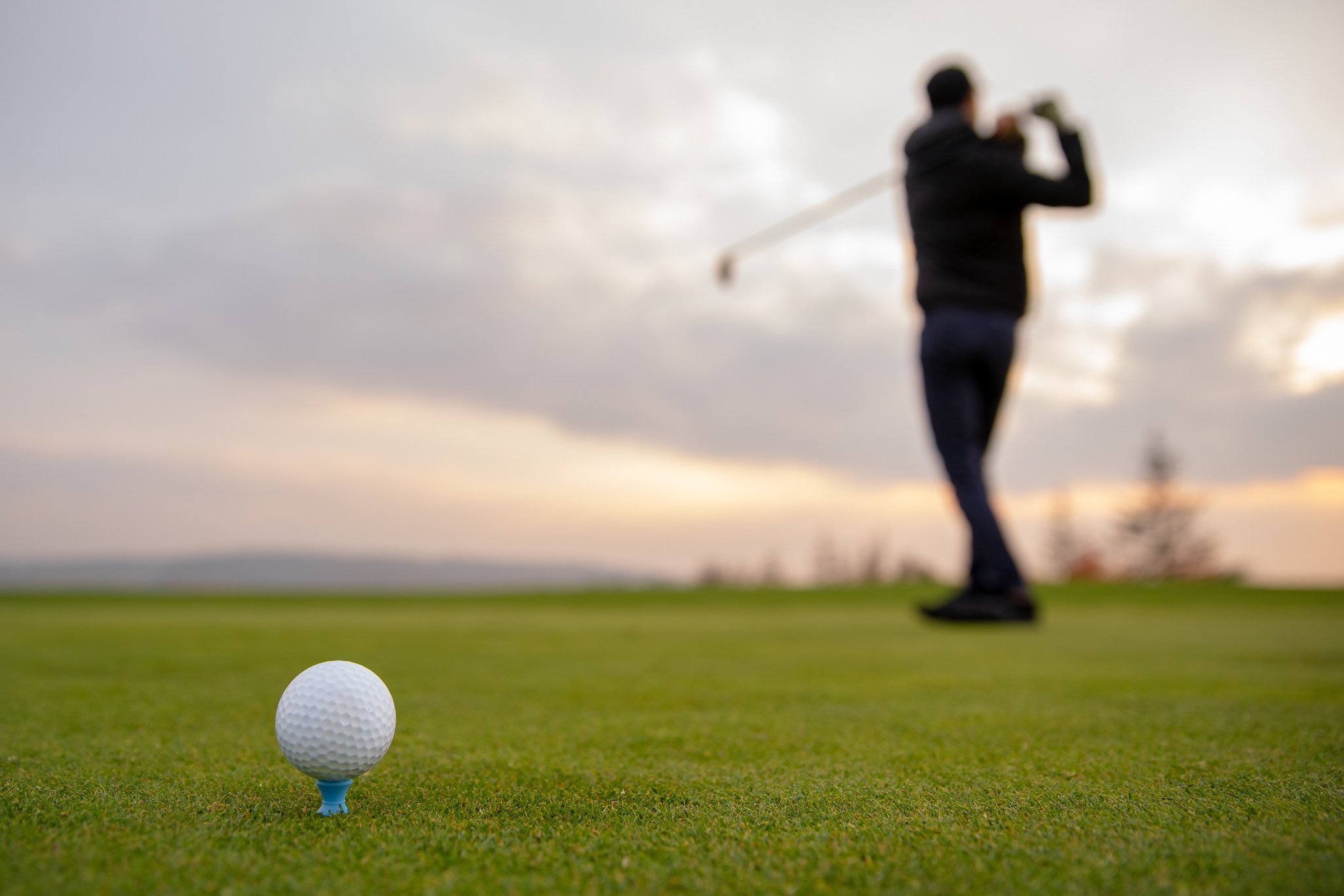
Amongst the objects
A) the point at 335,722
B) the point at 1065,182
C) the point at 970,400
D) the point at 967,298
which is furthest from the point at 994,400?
the point at 335,722

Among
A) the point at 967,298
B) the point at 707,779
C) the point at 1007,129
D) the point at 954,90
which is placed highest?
the point at 954,90

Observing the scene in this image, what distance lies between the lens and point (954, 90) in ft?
17.0

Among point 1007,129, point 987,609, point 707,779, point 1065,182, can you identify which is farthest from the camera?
point 987,609

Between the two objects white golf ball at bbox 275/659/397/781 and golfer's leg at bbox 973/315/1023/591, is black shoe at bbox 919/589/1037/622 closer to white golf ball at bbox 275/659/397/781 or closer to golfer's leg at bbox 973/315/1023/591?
golfer's leg at bbox 973/315/1023/591

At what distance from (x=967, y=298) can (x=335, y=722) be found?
14.6ft

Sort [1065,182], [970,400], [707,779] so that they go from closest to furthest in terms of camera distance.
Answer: [707,779] → [1065,182] → [970,400]

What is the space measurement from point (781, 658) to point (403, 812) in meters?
3.53

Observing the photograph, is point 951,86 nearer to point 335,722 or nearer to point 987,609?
point 987,609

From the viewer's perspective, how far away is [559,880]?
1229mm

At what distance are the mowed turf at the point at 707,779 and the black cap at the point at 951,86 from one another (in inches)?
125

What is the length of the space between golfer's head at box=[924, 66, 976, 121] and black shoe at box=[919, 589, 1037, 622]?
2.76m

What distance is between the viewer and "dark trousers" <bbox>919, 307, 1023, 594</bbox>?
511 centimetres

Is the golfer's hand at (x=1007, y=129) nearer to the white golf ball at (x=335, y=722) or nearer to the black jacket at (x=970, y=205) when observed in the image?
the black jacket at (x=970, y=205)

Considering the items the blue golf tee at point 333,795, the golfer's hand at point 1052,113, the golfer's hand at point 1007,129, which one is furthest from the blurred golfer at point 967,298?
the blue golf tee at point 333,795
